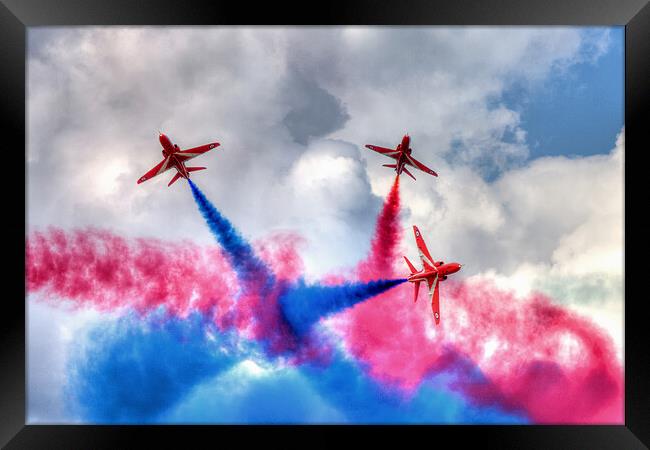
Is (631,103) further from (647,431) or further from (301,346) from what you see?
Answer: (301,346)

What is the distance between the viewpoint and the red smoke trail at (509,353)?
17.3m

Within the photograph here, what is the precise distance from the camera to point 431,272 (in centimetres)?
1680

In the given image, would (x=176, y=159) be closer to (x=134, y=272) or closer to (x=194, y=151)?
(x=194, y=151)

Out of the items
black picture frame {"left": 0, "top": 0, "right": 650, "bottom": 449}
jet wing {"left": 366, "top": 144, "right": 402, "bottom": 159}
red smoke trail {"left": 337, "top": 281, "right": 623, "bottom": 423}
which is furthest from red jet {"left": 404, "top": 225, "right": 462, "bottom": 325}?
black picture frame {"left": 0, "top": 0, "right": 650, "bottom": 449}

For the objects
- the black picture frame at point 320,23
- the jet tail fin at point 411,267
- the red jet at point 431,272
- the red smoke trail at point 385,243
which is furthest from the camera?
the red smoke trail at point 385,243

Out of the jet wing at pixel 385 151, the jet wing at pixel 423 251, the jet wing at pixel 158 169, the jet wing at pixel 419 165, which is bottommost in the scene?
the jet wing at pixel 423 251

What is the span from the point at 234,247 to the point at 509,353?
51.3 feet

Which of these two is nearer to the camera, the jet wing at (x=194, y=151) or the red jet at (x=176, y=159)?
the red jet at (x=176, y=159)

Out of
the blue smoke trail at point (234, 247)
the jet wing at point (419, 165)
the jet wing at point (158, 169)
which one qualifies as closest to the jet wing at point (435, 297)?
the jet wing at point (419, 165)

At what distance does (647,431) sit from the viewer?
14586mm

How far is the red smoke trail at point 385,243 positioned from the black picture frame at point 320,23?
7.53 meters

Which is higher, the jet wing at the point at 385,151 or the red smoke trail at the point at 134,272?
the jet wing at the point at 385,151

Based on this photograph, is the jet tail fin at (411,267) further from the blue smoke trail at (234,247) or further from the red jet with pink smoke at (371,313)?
the blue smoke trail at (234,247)

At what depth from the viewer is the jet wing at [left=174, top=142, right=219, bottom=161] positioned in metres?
17.1
